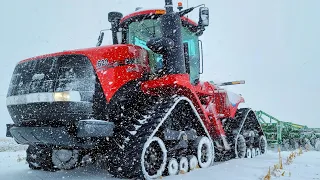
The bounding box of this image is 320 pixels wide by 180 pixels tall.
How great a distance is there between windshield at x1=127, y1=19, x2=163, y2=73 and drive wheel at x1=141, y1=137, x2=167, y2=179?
5.83 feet

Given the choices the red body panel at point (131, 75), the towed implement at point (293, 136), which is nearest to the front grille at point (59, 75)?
the red body panel at point (131, 75)

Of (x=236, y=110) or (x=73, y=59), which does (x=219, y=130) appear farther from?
(x=73, y=59)

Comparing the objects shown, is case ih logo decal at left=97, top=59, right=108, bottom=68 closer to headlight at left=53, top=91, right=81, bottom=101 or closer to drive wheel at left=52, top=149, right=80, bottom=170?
headlight at left=53, top=91, right=81, bottom=101

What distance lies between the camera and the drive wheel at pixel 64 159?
600 centimetres

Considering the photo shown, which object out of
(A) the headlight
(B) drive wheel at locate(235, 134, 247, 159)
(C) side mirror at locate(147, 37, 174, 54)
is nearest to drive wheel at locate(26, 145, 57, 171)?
(A) the headlight

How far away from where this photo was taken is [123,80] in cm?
495

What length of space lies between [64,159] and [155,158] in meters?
2.05

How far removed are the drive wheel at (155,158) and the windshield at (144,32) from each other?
1.78 m

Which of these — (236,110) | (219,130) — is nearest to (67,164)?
(219,130)

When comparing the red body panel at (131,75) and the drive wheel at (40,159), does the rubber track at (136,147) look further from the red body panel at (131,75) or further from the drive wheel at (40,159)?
the drive wheel at (40,159)

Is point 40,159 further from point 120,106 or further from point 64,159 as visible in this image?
point 120,106

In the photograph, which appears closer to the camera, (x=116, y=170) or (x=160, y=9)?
(x=116, y=170)

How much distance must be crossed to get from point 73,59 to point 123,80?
81 cm

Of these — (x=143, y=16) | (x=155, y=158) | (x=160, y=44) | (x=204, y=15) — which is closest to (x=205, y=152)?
(x=155, y=158)
